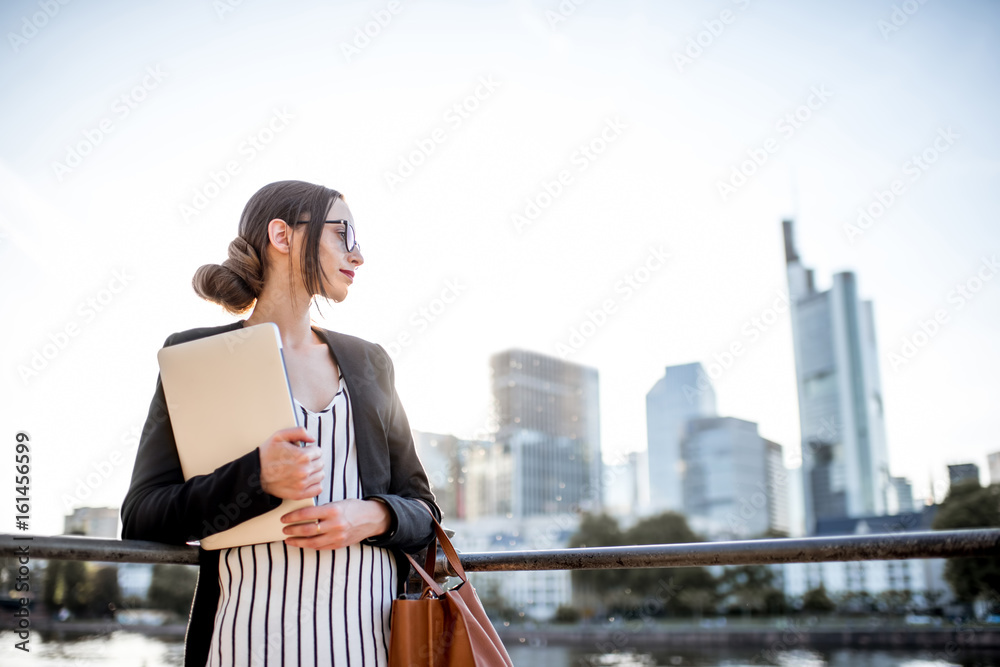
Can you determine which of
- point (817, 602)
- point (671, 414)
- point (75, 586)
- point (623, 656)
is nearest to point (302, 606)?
point (623, 656)

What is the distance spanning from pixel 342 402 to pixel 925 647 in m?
58.2

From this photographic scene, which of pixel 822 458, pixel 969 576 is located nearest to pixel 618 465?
pixel 822 458

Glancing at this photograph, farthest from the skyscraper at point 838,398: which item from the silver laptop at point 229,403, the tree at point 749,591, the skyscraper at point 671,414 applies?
the silver laptop at point 229,403

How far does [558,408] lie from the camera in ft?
361

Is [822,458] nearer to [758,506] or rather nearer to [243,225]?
[758,506]

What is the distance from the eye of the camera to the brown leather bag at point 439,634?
1.38 metres

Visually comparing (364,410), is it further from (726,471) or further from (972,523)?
(726,471)

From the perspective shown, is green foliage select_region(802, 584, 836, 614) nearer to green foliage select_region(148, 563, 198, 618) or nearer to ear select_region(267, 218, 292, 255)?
green foliage select_region(148, 563, 198, 618)

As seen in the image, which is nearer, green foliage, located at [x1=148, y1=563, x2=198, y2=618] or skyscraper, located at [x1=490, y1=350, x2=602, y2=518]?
green foliage, located at [x1=148, y1=563, x2=198, y2=618]

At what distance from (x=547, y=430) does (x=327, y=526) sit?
106003mm

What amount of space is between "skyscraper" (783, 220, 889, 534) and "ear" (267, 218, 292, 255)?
11345 centimetres

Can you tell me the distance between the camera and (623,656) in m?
49.5

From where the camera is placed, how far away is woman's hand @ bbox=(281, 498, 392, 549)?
1.31 meters

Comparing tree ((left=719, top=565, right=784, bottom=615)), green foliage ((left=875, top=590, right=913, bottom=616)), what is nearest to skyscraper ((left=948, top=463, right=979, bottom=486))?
green foliage ((left=875, top=590, right=913, bottom=616))
